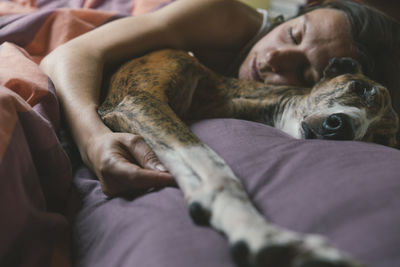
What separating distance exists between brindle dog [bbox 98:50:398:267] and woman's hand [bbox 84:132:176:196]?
0.04m

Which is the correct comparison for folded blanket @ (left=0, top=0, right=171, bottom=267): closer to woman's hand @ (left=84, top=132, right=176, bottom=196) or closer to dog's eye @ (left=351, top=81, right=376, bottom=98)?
woman's hand @ (left=84, top=132, right=176, bottom=196)

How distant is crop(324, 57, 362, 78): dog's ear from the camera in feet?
5.08

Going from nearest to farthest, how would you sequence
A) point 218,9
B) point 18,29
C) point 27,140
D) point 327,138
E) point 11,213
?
point 11,213 < point 27,140 < point 327,138 < point 18,29 < point 218,9

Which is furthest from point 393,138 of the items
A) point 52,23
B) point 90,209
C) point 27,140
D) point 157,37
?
point 52,23

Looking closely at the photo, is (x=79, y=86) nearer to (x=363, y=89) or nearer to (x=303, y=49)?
(x=303, y=49)

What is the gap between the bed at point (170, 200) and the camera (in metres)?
0.69

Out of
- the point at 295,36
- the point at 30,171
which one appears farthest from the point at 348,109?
the point at 30,171

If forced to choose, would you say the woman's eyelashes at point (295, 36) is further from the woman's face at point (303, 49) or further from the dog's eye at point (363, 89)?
the dog's eye at point (363, 89)

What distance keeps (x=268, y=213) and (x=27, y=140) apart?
66 cm

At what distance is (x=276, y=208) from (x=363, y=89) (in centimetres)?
91

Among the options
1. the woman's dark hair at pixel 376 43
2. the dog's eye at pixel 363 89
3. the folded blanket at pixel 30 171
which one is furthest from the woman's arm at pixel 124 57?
the dog's eye at pixel 363 89

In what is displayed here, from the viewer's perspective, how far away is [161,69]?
1479mm

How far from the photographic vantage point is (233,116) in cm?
159

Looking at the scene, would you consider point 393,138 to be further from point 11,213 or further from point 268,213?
point 11,213
